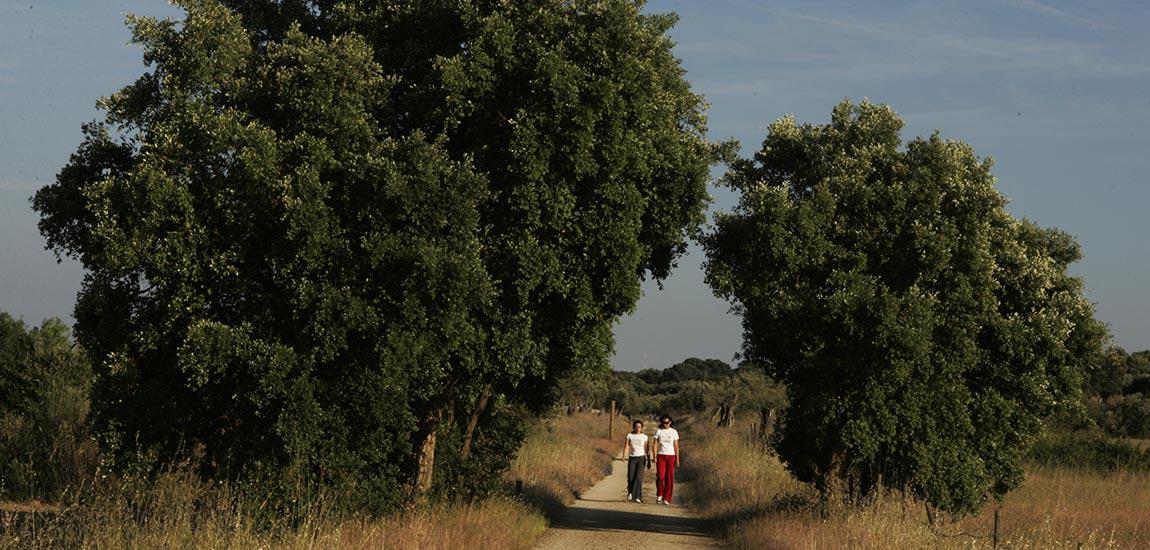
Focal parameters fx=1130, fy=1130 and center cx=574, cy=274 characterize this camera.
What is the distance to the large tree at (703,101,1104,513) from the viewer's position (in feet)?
62.2

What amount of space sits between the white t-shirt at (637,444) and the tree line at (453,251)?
4473 mm

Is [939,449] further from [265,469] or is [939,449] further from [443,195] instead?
[265,469]

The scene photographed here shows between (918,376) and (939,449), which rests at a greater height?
(918,376)

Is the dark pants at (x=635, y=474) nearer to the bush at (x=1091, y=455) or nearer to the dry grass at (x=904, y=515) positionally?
the dry grass at (x=904, y=515)

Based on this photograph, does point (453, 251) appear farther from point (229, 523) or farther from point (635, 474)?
point (635, 474)

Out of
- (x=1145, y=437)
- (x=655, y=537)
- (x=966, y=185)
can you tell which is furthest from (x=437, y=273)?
(x=1145, y=437)

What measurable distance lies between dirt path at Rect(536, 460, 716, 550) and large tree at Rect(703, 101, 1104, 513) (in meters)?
2.96

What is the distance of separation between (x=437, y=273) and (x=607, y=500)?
16915mm

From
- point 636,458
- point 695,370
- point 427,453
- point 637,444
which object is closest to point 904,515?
→ point 427,453

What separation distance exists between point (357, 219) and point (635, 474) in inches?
486

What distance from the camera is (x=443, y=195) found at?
15.1m

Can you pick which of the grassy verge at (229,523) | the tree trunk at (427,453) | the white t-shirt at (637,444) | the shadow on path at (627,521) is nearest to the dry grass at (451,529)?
the grassy verge at (229,523)

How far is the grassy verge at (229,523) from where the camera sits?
11680mm

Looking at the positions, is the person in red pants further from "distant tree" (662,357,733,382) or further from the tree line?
"distant tree" (662,357,733,382)
